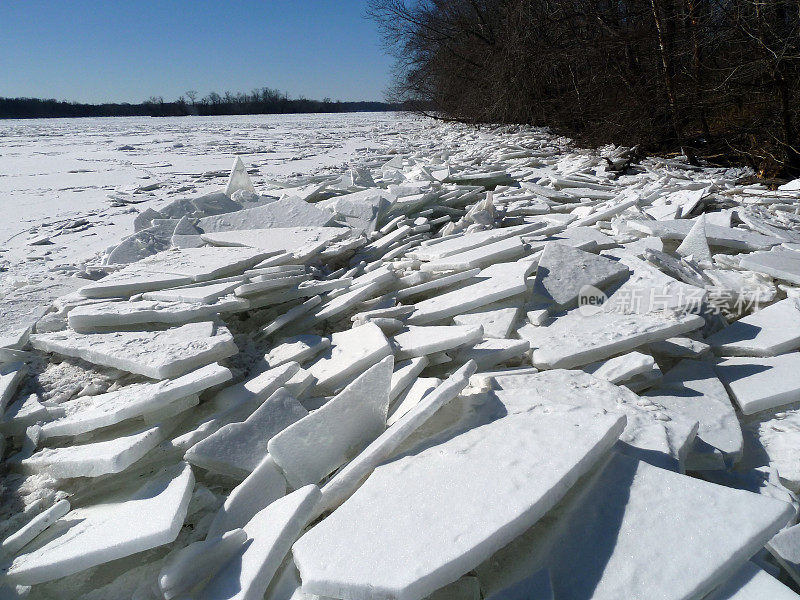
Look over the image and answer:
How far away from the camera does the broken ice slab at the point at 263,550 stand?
48.4 inches

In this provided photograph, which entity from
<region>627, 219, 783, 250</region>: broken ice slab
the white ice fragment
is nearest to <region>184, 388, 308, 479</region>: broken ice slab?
the white ice fragment

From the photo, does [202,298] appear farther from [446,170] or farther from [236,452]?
[446,170]

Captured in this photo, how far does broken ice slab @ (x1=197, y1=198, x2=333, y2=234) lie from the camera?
424 centimetres

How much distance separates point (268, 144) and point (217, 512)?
44.3ft

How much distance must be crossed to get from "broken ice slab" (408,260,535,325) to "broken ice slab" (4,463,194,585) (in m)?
1.45

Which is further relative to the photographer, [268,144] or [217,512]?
[268,144]

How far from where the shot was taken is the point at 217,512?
5.15ft

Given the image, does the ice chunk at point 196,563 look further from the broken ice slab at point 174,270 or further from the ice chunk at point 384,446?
the broken ice slab at point 174,270

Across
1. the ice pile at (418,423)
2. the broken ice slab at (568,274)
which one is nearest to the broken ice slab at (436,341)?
the ice pile at (418,423)

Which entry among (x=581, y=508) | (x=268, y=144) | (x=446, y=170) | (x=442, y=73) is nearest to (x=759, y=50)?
(x=446, y=170)

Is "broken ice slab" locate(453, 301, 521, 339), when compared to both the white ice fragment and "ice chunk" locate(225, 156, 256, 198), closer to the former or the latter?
the white ice fragment

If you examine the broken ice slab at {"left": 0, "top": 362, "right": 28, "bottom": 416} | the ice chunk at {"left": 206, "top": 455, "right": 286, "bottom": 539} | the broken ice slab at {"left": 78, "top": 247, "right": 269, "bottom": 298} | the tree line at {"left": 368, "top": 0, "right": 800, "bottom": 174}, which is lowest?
the ice chunk at {"left": 206, "top": 455, "right": 286, "bottom": 539}

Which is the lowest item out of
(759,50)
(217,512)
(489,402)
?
(217,512)

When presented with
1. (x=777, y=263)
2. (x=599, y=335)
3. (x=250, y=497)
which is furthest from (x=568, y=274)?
(x=250, y=497)
